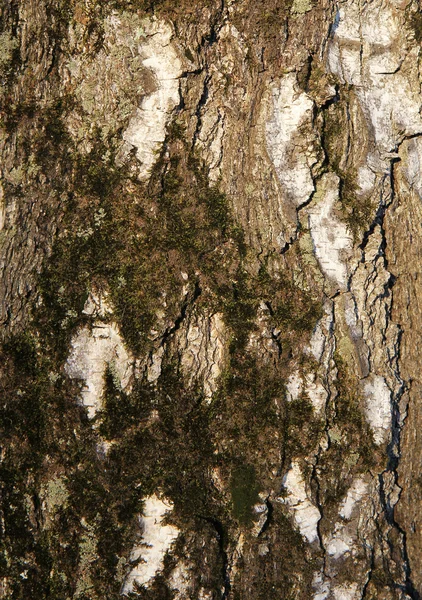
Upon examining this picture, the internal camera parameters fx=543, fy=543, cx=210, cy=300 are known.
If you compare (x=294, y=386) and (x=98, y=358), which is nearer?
(x=98, y=358)

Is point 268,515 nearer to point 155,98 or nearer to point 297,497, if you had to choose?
point 297,497

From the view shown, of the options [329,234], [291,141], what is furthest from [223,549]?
[291,141]

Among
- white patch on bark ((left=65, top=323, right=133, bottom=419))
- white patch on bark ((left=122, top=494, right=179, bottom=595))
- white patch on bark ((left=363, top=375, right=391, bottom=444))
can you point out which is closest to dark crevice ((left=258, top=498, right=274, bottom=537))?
white patch on bark ((left=122, top=494, right=179, bottom=595))

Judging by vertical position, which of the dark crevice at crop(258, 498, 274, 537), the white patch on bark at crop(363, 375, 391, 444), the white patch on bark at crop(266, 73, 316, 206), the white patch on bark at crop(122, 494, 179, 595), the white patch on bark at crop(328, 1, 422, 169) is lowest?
the white patch on bark at crop(122, 494, 179, 595)

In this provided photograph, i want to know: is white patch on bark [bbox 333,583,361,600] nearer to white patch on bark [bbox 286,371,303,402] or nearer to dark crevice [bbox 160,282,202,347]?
white patch on bark [bbox 286,371,303,402]

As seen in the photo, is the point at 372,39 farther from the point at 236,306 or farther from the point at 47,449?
the point at 47,449

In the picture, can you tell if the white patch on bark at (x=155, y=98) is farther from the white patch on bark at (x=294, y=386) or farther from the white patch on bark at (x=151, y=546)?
the white patch on bark at (x=151, y=546)

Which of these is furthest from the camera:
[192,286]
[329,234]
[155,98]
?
[329,234]
